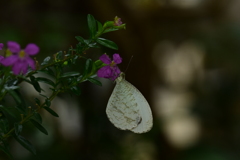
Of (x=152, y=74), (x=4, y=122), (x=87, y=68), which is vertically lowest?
(x=4, y=122)

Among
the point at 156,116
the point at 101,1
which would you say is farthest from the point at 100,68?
the point at 156,116

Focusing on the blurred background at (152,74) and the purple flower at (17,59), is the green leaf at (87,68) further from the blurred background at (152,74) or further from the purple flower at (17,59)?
the blurred background at (152,74)

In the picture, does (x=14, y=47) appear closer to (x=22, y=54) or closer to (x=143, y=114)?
(x=22, y=54)

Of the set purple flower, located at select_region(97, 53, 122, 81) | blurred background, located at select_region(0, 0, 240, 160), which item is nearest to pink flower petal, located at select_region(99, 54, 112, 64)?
purple flower, located at select_region(97, 53, 122, 81)

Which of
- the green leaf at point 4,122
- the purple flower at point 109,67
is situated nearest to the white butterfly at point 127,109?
the purple flower at point 109,67

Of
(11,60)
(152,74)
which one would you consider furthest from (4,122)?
(152,74)

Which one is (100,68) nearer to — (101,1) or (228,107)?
(101,1)
